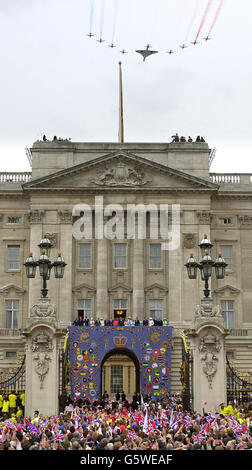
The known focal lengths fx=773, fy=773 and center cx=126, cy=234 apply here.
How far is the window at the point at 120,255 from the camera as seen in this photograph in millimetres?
62062

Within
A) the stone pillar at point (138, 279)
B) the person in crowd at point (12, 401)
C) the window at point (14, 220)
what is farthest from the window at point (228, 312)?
the person in crowd at point (12, 401)

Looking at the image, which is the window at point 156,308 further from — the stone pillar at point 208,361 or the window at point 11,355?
the stone pillar at point 208,361

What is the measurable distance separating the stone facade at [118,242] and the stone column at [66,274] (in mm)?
78

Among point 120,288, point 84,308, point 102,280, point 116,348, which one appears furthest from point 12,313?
point 116,348

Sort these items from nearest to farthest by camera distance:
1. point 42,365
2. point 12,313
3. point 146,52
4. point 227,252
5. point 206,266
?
point 42,365 < point 206,266 < point 146,52 < point 12,313 < point 227,252

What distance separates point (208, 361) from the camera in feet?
104

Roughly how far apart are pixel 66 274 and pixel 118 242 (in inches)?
196

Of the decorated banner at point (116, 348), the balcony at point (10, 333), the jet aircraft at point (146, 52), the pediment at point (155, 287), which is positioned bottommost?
the decorated banner at point (116, 348)

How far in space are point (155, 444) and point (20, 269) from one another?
4762 cm

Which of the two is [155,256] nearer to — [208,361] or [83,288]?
[83,288]

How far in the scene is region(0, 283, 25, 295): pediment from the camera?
6194cm
